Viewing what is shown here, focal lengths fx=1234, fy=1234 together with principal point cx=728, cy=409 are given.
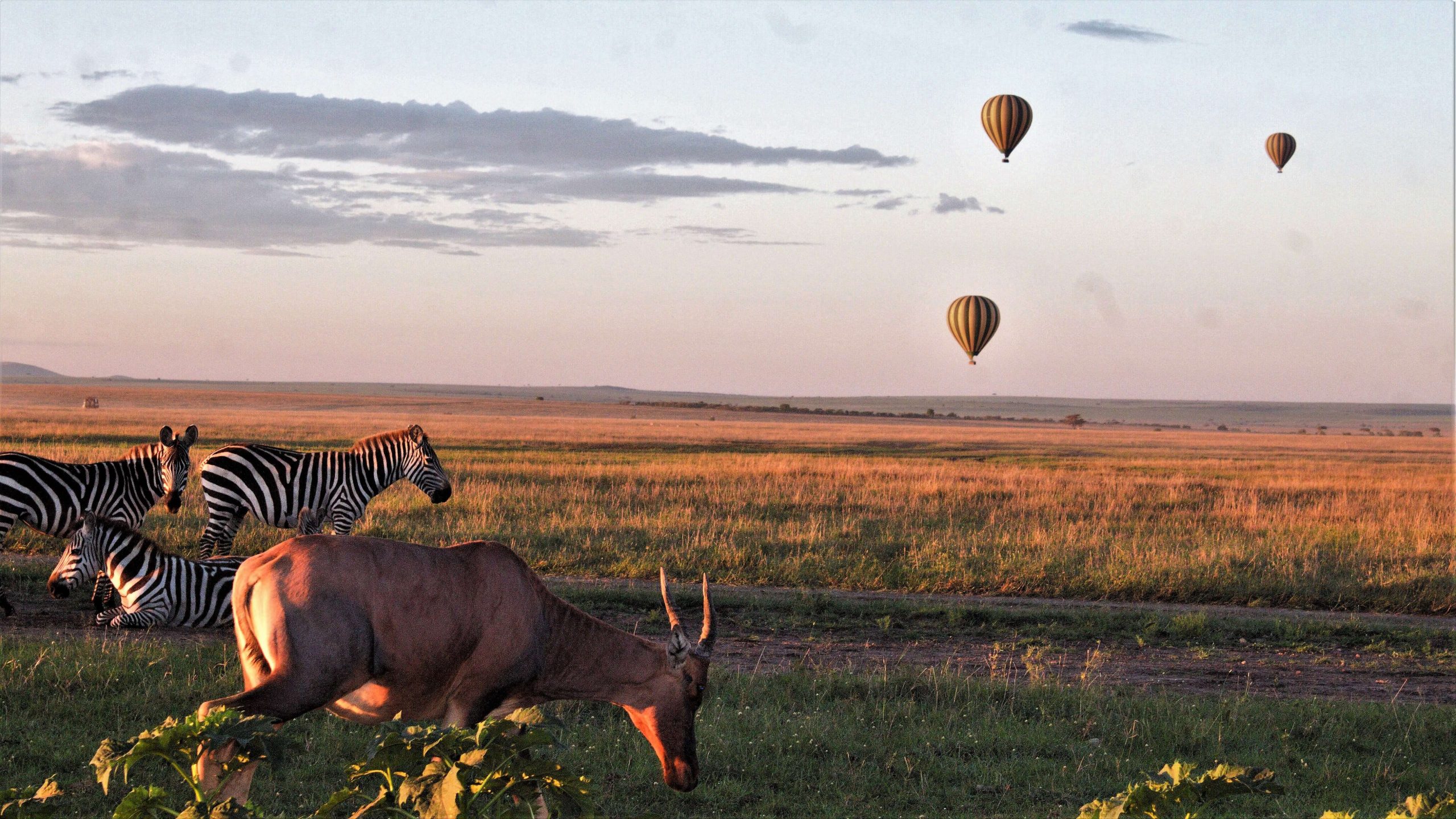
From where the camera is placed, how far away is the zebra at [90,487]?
14938 millimetres

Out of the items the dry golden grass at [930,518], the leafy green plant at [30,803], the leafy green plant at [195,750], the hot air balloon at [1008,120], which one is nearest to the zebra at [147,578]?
the dry golden grass at [930,518]

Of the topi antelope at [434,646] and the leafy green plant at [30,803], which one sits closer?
the leafy green plant at [30,803]

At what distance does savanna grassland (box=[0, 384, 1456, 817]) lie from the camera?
8.61 meters

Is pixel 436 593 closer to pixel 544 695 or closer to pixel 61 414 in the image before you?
pixel 544 695

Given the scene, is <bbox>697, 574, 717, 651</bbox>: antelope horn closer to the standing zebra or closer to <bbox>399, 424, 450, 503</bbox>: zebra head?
the standing zebra

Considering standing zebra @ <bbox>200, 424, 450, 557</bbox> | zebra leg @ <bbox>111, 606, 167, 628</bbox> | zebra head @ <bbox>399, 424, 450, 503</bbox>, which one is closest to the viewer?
zebra leg @ <bbox>111, 606, 167, 628</bbox>

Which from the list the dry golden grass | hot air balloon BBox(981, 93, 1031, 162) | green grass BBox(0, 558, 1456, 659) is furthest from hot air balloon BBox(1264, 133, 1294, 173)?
green grass BBox(0, 558, 1456, 659)

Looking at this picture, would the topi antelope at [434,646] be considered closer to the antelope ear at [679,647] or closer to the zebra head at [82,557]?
the antelope ear at [679,647]

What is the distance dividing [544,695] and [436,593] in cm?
102

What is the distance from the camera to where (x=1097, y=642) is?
561 inches

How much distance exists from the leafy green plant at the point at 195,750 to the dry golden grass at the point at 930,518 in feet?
43.5

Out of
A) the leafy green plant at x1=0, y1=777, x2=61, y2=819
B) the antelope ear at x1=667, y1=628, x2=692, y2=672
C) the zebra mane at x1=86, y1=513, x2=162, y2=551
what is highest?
the antelope ear at x1=667, y1=628, x2=692, y2=672

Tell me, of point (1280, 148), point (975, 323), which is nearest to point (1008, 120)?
point (975, 323)

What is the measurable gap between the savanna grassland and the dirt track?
0.06 meters
